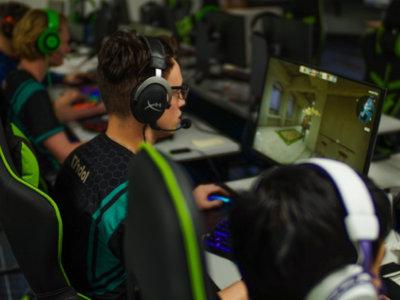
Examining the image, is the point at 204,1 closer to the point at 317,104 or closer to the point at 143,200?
the point at 317,104

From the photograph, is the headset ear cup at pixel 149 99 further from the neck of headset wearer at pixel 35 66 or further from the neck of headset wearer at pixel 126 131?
the neck of headset wearer at pixel 35 66

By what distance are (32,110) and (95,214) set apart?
0.93m

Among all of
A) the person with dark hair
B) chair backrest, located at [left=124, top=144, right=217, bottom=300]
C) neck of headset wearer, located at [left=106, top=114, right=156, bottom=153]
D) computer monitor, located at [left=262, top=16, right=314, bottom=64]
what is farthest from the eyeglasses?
the person with dark hair

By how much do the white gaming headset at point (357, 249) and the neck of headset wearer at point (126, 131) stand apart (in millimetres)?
710

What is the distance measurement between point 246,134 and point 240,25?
1.02 metres

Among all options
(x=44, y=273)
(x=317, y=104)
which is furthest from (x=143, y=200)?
(x=317, y=104)

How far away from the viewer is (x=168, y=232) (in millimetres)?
635

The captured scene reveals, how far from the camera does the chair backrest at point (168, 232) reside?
2.08 ft

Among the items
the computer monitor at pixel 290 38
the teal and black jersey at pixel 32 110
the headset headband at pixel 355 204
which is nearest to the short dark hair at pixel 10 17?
the teal and black jersey at pixel 32 110

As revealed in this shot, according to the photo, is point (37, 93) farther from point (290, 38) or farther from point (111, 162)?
point (290, 38)

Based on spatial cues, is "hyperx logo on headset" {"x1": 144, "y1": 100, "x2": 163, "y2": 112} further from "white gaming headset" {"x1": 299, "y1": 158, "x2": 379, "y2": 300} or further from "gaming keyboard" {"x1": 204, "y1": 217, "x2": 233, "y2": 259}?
"white gaming headset" {"x1": 299, "y1": 158, "x2": 379, "y2": 300}

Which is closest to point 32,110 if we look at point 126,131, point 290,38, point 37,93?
point 37,93

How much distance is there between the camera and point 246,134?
84.4 inches

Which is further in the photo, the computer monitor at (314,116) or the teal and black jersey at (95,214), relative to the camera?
the computer monitor at (314,116)
